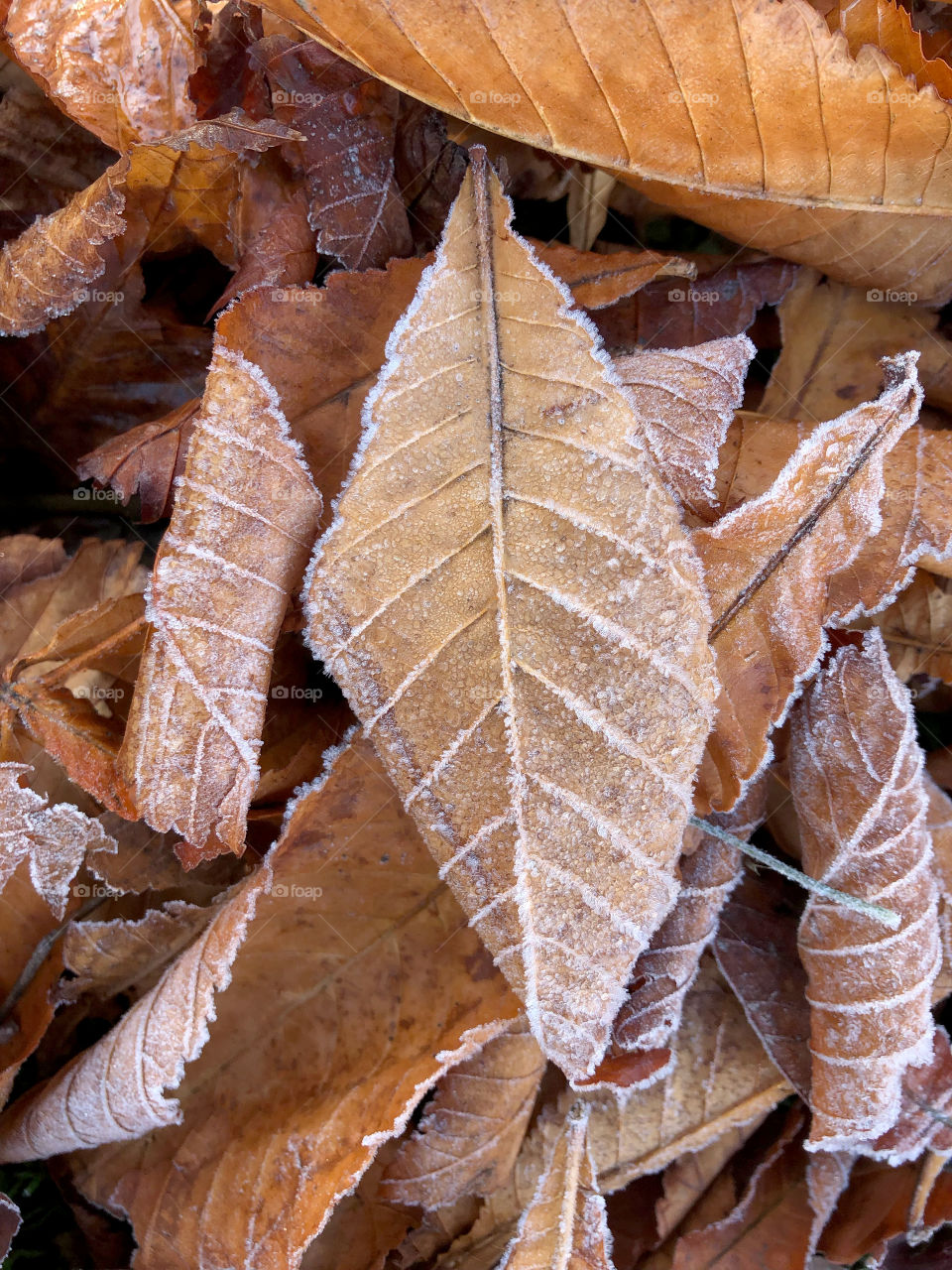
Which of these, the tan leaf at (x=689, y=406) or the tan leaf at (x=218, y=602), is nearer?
the tan leaf at (x=218, y=602)

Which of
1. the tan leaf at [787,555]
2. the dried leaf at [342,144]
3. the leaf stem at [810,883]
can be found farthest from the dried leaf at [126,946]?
the dried leaf at [342,144]

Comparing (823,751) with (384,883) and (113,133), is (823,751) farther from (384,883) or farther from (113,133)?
(113,133)

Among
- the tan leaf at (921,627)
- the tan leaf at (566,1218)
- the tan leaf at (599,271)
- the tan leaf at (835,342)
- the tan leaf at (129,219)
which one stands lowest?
the tan leaf at (566,1218)

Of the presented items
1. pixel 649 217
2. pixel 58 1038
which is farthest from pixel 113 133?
pixel 58 1038

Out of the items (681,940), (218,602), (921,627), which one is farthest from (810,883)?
(218,602)

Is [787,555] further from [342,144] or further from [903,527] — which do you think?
[342,144]

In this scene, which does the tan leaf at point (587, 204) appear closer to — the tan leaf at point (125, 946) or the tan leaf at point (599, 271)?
the tan leaf at point (599, 271)
